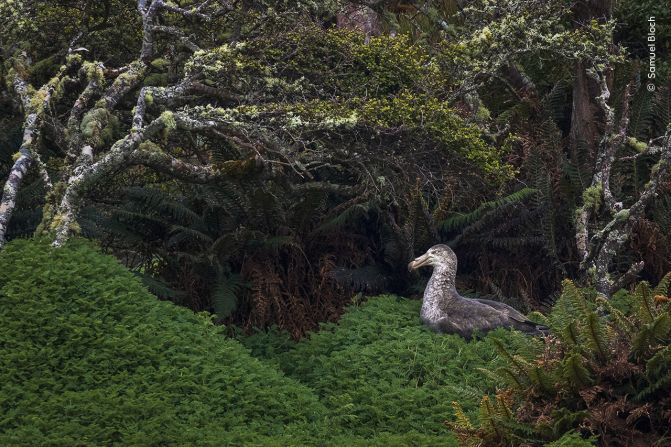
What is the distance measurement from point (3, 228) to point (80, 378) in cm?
252

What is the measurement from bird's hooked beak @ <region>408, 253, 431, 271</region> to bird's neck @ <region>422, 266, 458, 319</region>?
180 mm

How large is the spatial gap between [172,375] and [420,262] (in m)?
3.82

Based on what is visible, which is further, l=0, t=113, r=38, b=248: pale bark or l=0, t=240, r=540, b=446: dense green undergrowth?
l=0, t=113, r=38, b=248: pale bark

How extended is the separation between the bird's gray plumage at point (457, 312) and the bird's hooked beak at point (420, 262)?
0.54 feet

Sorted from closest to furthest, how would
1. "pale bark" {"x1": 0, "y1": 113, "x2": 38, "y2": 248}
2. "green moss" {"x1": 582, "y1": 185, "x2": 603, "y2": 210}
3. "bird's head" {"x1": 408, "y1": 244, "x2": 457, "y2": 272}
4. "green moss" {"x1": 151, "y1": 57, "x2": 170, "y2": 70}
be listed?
"pale bark" {"x1": 0, "y1": 113, "x2": 38, "y2": 248}, "bird's head" {"x1": 408, "y1": 244, "x2": 457, "y2": 272}, "green moss" {"x1": 582, "y1": 185, "x2": 603, "y2": 210}, "green moss" {"x1": 151, "y1": 57, "x2": 170, "y2": 70}

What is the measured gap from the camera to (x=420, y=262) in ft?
41.4

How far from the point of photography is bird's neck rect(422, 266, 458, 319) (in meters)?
11.9

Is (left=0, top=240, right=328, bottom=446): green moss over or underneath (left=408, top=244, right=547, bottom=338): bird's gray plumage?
underneath

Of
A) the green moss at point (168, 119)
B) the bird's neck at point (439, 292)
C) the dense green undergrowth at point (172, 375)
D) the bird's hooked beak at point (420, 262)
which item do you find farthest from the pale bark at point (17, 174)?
the bird's neck at point (439, 292)

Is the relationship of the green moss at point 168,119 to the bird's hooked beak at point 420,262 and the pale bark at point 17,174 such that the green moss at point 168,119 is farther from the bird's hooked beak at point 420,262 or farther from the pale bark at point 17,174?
the bird's hooked beak at point 420,262

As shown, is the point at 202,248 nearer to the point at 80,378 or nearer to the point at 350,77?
the point at 350,77

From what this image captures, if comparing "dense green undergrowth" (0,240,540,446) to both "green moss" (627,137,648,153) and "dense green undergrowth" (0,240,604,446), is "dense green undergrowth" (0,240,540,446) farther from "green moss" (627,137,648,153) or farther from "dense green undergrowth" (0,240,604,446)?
"green moss" (627,137,648,153)

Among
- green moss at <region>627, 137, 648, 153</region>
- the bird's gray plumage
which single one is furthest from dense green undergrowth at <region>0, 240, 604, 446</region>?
green moss at <region>627, 137, 648, 153</region>

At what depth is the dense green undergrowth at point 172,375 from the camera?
8.80m
